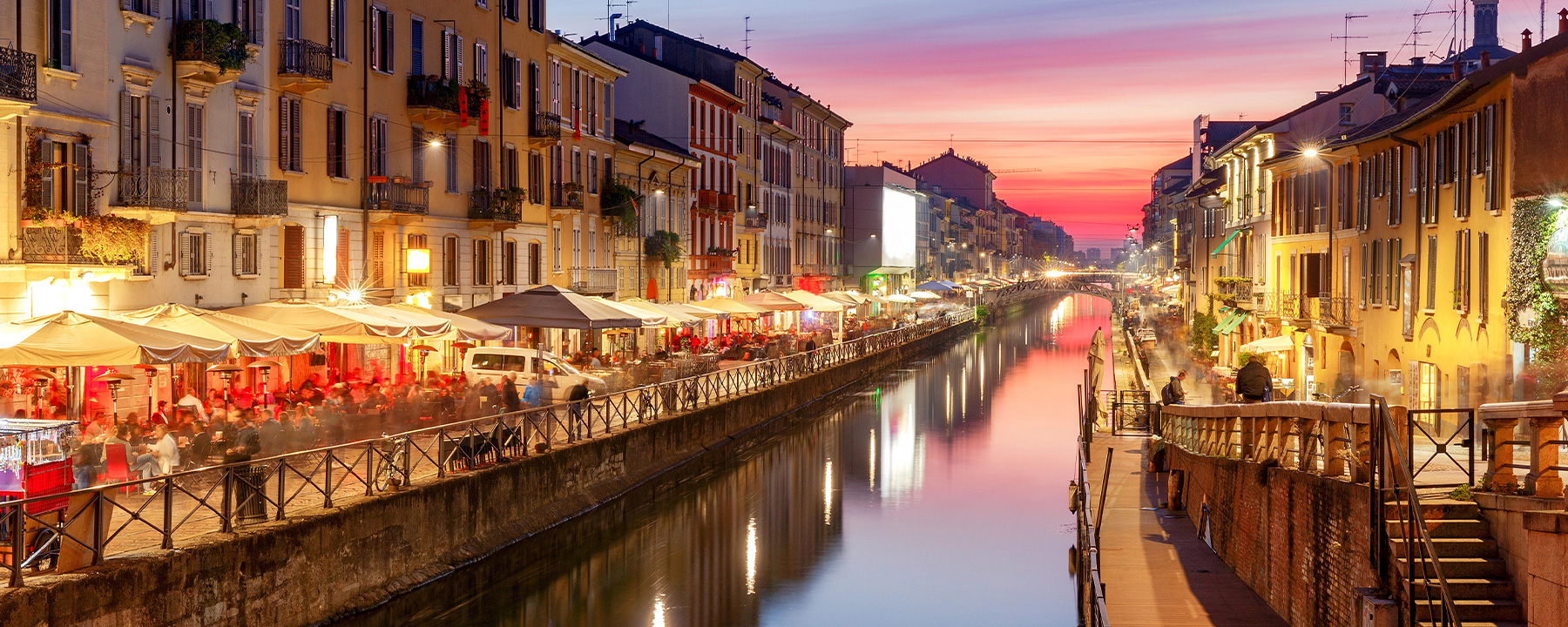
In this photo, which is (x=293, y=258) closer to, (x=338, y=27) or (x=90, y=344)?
(x=338, y=27)

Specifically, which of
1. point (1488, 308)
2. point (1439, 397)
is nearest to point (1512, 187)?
point (1488, 308)

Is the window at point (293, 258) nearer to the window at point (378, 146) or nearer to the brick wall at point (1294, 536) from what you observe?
the window at point (378, 146)

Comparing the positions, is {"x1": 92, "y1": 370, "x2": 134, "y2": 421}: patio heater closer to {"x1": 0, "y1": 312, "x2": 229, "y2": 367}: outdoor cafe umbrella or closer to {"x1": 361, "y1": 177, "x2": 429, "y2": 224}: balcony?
{"x1": 0, "y1": 312, "x2": 229, "y2": 367}: outdoor cafe umbrella

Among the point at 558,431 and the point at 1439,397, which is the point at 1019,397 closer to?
the point at 1439,397

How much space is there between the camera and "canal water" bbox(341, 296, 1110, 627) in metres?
20.4

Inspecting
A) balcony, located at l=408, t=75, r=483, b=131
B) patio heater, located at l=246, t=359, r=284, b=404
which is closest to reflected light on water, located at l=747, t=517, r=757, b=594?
patio heater, located at l=246, t=359, r=284, b=404

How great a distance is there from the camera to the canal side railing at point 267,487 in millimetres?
12477

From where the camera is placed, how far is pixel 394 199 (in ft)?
104

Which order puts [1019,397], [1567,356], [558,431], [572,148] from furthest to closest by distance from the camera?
1. [1019,397]
2. [572,148]
3. [558,431]
4. [1567,356]

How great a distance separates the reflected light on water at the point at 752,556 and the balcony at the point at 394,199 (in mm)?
10964

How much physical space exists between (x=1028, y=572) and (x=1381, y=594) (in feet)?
41.1

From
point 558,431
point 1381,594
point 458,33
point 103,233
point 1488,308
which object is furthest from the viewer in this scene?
point 458,33

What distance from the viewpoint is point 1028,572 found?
78.2 feet

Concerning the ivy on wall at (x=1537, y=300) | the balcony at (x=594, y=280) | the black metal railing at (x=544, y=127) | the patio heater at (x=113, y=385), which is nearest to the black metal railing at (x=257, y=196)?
the patio heater at (x=113, y=385)
